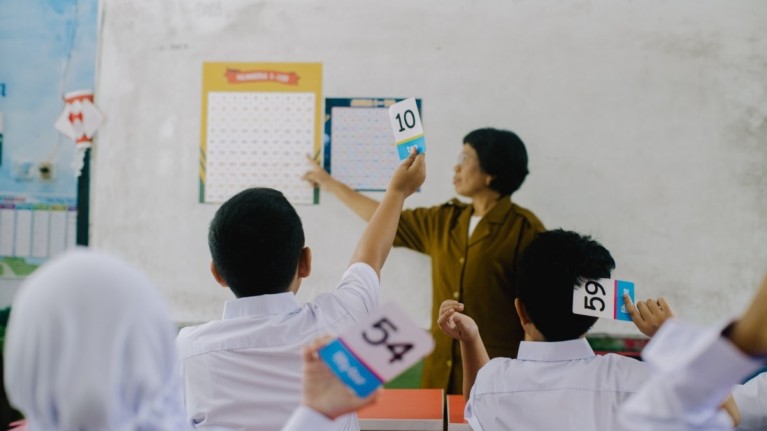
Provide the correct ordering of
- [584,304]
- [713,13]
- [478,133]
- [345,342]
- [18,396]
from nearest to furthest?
[18,396]
[345,342]
[584,304]
[478,133]
[713,13]

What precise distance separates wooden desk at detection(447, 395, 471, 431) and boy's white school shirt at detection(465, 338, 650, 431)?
0.18 meters

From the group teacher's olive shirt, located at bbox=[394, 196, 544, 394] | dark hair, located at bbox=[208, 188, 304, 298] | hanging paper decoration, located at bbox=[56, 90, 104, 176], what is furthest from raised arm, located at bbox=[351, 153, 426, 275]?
hanging paper decoration, located at bbox=[56, 90, 104, 176]

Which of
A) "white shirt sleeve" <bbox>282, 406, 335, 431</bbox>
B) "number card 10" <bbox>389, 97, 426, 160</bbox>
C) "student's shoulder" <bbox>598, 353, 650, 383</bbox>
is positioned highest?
"number card 10" <bbox>389, 97, 426, 160</bbox>

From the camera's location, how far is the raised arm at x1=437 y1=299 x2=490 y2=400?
58.4 inches

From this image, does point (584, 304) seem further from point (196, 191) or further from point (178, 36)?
point (178, 36)

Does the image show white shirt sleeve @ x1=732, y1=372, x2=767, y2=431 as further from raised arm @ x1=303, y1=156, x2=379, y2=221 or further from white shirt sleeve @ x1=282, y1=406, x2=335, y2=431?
raised arm @ x1=303, y1=156, x2=379, y2=221

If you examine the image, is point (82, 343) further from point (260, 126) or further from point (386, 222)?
point (260, 126)

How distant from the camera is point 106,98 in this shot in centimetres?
312

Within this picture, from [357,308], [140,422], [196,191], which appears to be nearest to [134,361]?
[140,422]

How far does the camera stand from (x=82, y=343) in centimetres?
62

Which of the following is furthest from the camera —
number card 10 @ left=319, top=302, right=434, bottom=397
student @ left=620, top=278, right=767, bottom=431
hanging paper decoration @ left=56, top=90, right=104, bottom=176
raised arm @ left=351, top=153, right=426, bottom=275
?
hanging paper decoration @ left=56, top=90, right=104, bottom=176

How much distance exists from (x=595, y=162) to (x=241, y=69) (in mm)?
1625

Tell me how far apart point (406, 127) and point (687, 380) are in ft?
3.93

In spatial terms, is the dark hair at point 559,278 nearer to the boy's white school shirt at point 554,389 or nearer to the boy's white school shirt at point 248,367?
the boy's white school shirt at point 554,389
